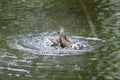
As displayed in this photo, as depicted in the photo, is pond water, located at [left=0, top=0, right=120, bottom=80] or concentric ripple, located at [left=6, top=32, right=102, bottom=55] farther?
concentric ripple, located at [left=6, top=32, right=102, bottom=55]

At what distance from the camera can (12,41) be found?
7379mm

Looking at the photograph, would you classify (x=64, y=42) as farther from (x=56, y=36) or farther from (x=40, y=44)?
(x=56, y=36)

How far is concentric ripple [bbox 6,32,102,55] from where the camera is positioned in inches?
267

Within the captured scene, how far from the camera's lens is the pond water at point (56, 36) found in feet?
19.8

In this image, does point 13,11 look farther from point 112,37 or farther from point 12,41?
point 112,37

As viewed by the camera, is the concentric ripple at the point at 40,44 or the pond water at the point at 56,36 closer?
the pond water at the point at 56,36

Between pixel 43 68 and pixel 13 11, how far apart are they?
345cm

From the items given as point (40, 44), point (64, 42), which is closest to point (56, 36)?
point (40, 44)

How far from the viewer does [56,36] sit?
7.62 m

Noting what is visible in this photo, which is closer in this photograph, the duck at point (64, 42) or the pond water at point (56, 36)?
the pond water at point (56, 36)

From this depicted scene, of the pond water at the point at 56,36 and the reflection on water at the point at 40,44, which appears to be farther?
the reflection on water at the point at 40,44

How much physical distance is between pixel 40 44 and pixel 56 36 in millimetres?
498

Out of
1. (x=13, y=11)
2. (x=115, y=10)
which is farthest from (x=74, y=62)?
(x=13, y=11)

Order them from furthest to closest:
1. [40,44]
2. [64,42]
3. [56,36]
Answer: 1. [56,36]
2. [40,44]
3. [64,42]
